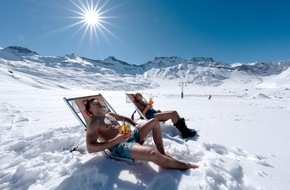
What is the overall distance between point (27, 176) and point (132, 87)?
14820cm

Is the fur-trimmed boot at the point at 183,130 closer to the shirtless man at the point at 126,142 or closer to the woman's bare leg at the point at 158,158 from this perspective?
the shirtless man at the point at 126,142

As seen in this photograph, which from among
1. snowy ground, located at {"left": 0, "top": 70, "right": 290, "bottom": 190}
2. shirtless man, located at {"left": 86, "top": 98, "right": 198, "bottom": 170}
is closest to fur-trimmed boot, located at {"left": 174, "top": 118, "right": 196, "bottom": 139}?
snowy ground, located at {"left": 0, "top": 70, "right": 290, "bottom": 190}

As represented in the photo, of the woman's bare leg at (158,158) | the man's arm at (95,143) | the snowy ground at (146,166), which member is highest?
the man's arm at (95,143)

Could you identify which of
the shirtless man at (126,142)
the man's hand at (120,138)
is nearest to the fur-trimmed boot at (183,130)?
the shirtless man at (126,142)

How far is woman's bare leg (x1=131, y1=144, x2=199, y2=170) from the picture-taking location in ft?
9.98

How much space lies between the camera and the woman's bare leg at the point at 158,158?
3.04m

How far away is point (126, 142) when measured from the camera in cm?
354

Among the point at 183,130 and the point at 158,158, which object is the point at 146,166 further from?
the point at 183,130

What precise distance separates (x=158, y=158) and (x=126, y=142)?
0.71m

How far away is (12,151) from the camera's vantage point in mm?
4266

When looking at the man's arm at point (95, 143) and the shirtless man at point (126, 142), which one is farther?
the man's arm at point (95, 143)

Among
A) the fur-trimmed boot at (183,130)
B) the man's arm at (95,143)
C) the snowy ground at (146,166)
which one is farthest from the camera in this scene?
the fur-trimmed boot at (183,130)

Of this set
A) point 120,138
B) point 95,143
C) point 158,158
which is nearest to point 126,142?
point 120,138

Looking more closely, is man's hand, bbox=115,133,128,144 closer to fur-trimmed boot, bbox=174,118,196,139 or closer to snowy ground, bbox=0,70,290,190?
snowy ground, bbox=0,70,290,190
